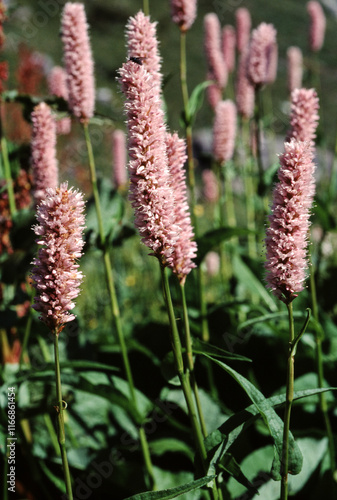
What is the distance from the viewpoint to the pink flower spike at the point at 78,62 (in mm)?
1954

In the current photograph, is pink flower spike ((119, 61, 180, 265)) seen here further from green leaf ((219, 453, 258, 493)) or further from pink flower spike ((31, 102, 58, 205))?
pink flower spike ((31, 102, 58, 205))

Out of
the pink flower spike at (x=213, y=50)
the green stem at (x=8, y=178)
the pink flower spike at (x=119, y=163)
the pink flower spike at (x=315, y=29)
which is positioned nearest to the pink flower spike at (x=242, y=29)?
the pink flower spike at (x=315, y=29)

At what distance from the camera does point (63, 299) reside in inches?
46.3

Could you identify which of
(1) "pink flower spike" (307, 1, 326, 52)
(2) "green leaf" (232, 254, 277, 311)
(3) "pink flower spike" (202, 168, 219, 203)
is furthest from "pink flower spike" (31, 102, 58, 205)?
(3) "pink flower spike" (202, 168, 219, 203)

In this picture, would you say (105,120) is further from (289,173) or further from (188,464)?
(188,464)

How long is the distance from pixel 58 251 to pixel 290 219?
502 mm

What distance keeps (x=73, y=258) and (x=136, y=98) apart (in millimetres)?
369

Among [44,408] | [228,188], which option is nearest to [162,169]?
[44,408]

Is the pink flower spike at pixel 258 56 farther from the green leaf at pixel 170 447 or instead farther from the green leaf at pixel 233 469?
the green leaf at pixel 233 469

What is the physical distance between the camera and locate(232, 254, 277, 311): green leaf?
9.97 ft

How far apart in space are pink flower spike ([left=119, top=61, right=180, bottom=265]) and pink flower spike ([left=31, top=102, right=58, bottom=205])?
2.60 feet

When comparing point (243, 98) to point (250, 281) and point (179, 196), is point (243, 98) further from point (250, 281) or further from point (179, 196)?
point (179, 196)

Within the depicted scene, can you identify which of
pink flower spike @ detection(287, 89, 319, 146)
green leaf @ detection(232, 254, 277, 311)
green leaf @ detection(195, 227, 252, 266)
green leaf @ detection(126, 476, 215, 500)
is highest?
pink flower spike @ detection(287, 89, 319, 146)

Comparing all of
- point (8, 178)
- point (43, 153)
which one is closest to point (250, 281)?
point (8, 178)
